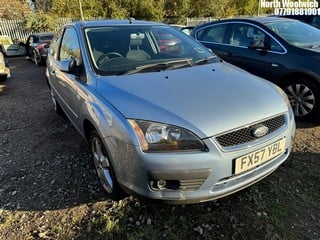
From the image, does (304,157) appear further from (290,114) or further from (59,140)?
(59,140)

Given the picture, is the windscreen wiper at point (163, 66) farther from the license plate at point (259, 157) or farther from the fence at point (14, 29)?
the fence at point (14, 29)

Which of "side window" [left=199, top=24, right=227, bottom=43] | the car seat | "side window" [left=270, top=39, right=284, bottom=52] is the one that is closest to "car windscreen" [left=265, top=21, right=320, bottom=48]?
"side window" [left=270, top=39, right=284, bottom=52]

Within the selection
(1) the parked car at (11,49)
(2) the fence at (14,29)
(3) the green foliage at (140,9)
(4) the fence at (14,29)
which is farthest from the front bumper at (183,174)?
(3) the green foliage at (140,9)

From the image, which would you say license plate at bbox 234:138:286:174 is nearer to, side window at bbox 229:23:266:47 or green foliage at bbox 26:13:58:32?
Result: side window at bbox 229:23:266:47

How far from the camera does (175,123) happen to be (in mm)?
1984

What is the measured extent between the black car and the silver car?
1636 millimetres

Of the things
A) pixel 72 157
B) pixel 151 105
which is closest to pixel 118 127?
pixel 151 105

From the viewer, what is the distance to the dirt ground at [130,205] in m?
2.27

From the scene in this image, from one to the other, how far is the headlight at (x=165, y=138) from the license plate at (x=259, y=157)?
32 cm

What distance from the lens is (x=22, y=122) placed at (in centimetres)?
478

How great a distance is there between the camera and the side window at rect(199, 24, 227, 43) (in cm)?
538

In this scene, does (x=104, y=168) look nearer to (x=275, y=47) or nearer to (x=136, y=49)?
(x=136, y=49)

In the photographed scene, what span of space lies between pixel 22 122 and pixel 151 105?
348 centimetres

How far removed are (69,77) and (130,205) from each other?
161cm
